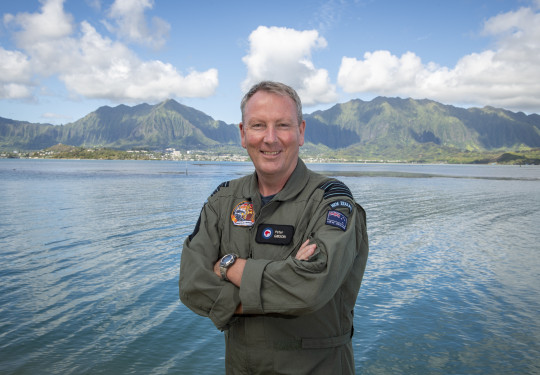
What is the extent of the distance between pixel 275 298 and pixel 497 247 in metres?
19.7

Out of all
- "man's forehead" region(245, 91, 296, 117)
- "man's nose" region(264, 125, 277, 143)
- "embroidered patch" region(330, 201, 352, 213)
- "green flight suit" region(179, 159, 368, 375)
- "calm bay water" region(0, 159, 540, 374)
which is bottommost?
"calm bay water" region(0, 159, 540, 374)

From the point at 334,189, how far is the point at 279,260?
0.74m

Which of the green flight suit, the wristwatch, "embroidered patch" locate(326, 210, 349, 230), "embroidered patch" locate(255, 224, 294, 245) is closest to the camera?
the green flight suit

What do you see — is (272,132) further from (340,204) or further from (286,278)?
(286,278)

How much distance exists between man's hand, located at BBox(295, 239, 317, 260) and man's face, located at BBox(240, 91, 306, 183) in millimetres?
708

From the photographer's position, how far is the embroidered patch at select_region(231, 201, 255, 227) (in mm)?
3252

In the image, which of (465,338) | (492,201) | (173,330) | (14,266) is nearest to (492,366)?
(465,338)

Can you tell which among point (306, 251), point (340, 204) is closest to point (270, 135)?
point (340, 204)

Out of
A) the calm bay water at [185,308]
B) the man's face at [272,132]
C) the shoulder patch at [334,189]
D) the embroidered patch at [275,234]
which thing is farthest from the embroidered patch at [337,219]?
the calm bay water at [185,308]

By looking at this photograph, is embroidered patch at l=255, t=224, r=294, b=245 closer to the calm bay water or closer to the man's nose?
the man's nose

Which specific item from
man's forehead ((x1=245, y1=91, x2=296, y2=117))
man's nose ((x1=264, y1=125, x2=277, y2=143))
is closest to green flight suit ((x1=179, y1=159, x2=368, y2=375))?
man's nose ((x1=264, y1=125, x2=277, y2=143))

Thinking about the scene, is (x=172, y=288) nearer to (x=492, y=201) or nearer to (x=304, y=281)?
(x=304, y=281)

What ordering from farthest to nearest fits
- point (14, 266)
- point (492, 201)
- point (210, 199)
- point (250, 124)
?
point (492, 201) → point (14, 266) → point (210, 199) → point (250, 124)

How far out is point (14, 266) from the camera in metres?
14.2
